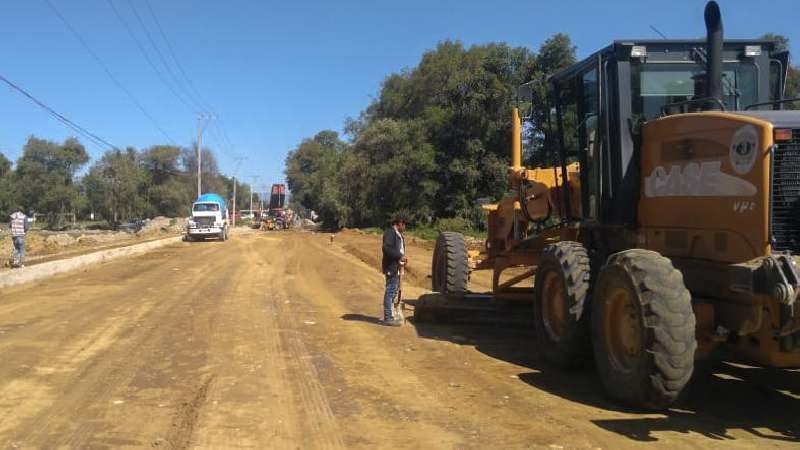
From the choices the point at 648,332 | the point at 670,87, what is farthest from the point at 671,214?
the point at 670,87

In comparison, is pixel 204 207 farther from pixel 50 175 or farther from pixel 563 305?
pixel 50 175

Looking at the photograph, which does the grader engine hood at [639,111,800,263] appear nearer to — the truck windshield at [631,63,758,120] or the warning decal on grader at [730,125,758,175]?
the warning decal on grader at [730,125,758,175]

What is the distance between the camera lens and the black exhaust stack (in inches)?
239

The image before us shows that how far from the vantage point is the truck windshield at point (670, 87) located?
6.79 metres

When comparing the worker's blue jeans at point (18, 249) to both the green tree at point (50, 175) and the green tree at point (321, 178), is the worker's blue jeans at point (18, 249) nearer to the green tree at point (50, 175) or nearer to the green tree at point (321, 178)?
the green tree at point (321, 178)

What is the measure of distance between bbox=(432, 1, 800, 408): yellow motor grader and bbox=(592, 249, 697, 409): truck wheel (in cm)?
1

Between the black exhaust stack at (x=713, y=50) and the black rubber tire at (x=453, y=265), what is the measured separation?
5612 mm

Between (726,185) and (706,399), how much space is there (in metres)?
2.12

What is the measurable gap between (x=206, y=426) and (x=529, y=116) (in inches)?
232

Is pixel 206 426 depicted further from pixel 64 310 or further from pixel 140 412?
pixel 64 310

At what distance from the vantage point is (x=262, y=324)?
1080cm

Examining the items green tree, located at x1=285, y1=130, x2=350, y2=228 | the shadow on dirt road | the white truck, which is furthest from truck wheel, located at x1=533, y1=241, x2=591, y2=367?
green tree, located at x1=285, y1=130, x2=350, y2=228

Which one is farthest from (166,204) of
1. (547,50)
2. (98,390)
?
(98,390)

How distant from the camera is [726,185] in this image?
543 cm
